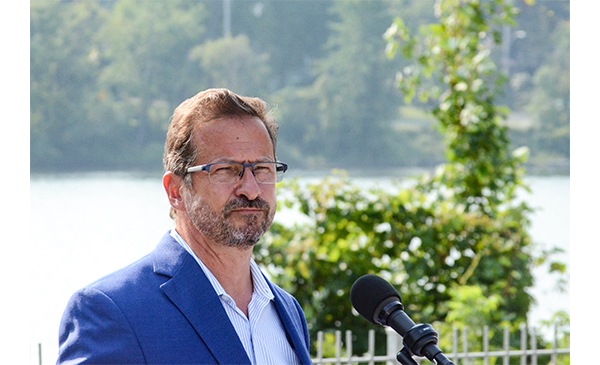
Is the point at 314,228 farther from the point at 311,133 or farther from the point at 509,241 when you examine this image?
the point at 311,133

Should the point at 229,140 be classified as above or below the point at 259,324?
above

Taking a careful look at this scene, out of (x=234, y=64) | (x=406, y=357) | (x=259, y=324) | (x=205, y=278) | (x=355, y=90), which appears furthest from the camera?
(x=355, y=90)

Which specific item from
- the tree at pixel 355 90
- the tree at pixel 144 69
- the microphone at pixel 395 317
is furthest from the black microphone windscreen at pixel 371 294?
the tree at pixel 355 90

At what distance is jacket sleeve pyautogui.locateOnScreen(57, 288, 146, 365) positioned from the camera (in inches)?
55.3

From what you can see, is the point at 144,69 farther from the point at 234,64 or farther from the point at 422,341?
the point at 422,341

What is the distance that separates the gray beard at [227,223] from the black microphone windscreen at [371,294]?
0.31 m

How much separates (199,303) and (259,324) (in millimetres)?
234

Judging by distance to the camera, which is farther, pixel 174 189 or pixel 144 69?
pixel 144 69

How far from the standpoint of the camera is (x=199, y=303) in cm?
162

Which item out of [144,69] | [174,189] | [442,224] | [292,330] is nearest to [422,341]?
[292,330]

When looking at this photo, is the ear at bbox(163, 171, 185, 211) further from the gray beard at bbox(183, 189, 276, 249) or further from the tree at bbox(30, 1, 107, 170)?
the tree at bbox(30, 1, 107, 170)

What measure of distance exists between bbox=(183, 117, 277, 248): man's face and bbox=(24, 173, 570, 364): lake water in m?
3.15

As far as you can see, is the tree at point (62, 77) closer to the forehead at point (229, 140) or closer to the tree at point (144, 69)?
the tree at point (144, 69)
